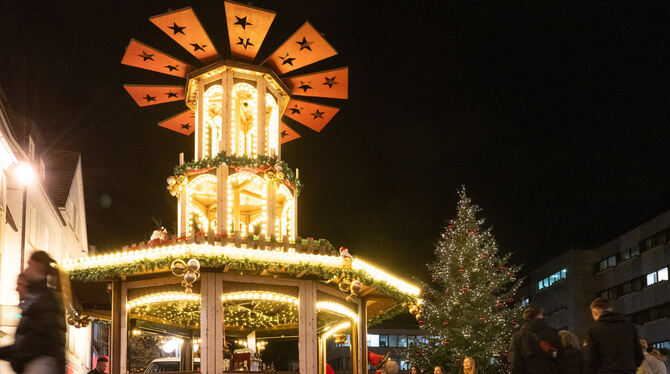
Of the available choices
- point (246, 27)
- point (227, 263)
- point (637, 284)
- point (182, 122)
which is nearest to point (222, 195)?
point (227, 263)

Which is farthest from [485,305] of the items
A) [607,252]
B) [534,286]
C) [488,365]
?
[534,286]

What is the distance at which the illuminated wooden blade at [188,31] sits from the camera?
16.7 meters

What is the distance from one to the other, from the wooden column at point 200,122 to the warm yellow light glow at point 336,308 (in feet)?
16.2

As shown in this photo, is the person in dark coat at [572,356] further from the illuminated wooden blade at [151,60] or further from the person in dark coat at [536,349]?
the illuminated wooden blade at [151,60]

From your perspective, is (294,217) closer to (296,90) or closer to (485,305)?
(296,90)

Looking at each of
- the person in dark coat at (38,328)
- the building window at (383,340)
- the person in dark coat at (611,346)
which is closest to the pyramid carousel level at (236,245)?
the person in dark coat at (611,346)

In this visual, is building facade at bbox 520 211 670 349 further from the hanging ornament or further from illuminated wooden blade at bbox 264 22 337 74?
the hanging ornament

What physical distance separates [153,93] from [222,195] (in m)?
3.91

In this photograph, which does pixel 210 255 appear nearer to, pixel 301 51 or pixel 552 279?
pixel 301 51

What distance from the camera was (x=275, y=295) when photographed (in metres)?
16.8

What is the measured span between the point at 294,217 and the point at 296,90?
11.1 feet

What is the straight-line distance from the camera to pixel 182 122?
2175cm

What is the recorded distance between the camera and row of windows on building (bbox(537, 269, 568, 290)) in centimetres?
7775

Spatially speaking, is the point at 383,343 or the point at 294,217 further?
the point at 383,343
